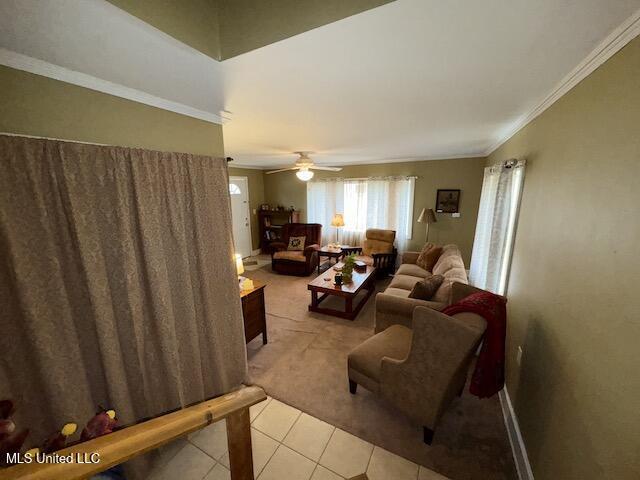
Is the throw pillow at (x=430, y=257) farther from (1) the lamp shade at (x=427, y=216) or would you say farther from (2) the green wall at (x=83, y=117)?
(2) the green wall at (x=83, y=117)

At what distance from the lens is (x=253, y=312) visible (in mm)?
Result: 2615

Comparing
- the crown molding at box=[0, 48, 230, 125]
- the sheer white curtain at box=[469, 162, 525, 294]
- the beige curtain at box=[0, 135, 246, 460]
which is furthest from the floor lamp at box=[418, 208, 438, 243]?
the crown molding at box=[0, 48, 230, 125]

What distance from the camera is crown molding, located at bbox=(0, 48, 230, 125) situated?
107 centimetres

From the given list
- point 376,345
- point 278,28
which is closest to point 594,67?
point 278,28

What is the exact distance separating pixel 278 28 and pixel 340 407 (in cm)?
255

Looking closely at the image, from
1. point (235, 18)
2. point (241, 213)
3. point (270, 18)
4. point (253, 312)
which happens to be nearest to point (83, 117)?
point (235, 18)

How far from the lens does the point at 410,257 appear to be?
4.51 meters

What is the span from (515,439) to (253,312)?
2.41m

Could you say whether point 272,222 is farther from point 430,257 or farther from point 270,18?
point 270,18

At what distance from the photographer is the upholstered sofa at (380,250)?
4588mm

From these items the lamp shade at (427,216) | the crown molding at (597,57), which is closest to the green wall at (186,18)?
the crown molding at (597,57)

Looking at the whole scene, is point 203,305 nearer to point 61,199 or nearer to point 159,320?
point 159,320

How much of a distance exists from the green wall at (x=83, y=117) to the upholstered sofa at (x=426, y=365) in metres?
2.11

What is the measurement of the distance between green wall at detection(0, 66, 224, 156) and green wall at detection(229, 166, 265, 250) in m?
4.36
